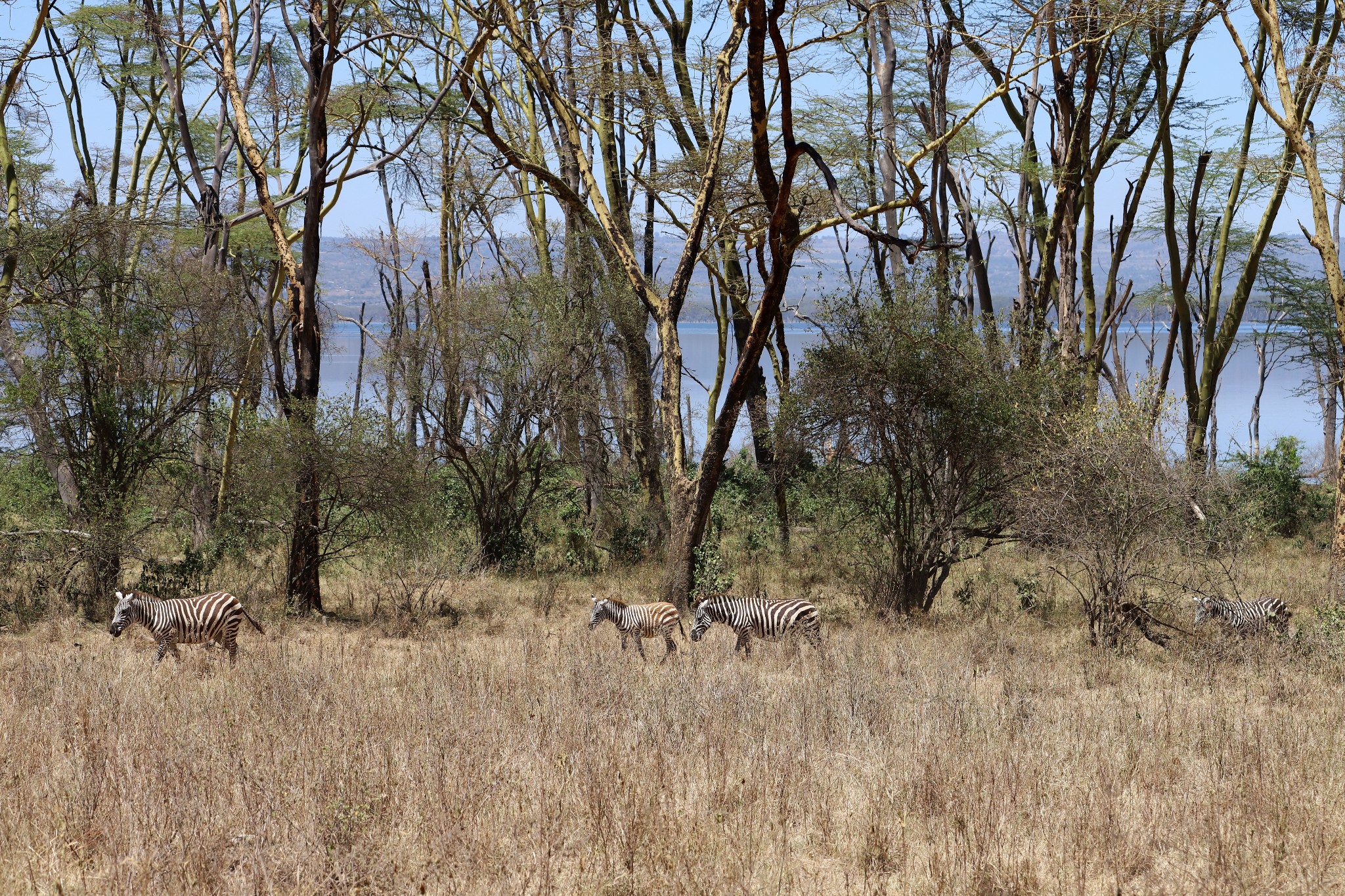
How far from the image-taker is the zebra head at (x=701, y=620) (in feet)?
29.3

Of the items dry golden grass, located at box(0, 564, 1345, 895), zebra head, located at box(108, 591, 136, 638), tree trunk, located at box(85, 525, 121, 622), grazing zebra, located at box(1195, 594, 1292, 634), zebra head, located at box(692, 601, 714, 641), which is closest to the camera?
dry golden grass, located at box(0, 564, 1345, 895)

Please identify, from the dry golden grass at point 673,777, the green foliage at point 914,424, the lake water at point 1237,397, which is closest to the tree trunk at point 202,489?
the dry golden grass at point 673,777

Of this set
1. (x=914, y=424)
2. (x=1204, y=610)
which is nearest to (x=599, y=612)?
(x=914, y=424)

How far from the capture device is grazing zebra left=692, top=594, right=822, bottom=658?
29.3 ft

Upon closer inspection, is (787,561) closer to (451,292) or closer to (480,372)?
(480,372)

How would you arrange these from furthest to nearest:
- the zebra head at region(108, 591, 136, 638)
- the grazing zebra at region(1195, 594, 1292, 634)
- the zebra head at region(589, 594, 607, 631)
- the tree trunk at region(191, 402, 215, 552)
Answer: the tree trunk at region(191, 402, 215, 552), the zebra head at region(589, 594, 607, 631), the grazing zebra at region(1195, 594, 1292, 634), the zebra head at region(108, 591, 136, 638)

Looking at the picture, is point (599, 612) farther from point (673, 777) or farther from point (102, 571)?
point (102, 571)

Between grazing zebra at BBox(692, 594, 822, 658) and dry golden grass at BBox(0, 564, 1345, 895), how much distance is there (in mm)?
668

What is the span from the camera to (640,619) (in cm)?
905

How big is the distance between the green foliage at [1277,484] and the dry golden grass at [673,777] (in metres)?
10.4

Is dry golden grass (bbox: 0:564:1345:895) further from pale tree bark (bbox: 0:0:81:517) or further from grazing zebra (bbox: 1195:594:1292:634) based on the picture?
pale tree bark (bbox: 0:0:81:517)

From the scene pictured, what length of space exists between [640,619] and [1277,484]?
14731mm

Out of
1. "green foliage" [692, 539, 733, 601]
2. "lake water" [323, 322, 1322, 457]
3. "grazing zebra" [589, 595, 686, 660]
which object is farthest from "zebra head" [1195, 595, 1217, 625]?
"lake water" [323, 322, 1322, 457]

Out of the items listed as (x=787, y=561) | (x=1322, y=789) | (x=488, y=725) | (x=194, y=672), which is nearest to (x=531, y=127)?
(x=787, y=561)
